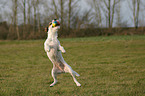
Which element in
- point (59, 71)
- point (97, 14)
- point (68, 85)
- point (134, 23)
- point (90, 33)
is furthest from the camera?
point (97, 14)

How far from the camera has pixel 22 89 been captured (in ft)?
20.2

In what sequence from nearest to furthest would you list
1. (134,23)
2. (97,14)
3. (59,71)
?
(59,71), (134,23), (97,14)

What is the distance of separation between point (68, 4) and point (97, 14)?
8.44m

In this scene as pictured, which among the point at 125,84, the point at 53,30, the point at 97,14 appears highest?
the point at 97,14

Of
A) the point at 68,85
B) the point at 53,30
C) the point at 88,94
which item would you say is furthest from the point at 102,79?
the point at 53,30

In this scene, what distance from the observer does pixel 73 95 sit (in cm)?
542

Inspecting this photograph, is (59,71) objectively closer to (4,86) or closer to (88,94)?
(88,94)

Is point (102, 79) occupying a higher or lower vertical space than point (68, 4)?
lower

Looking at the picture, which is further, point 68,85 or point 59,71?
point 68,85

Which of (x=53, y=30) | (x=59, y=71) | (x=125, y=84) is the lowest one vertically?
(x=125, y=84)

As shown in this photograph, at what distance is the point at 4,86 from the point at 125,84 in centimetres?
395

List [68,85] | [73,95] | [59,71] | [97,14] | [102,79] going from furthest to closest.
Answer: [97,14], [102,79], [68,85], [59,71], [73,95]

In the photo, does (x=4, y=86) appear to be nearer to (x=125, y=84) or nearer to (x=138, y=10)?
(x=125, y=84)

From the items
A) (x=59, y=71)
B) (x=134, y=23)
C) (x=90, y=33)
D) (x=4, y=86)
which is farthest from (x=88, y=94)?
(x=134, y=23)
